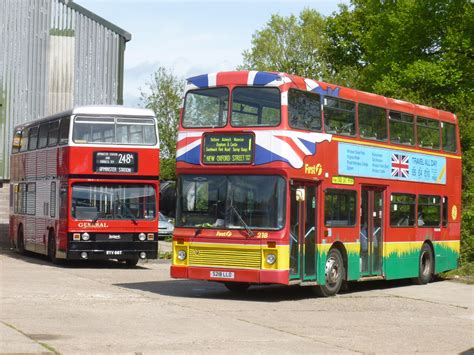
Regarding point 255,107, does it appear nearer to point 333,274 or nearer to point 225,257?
point 225,257

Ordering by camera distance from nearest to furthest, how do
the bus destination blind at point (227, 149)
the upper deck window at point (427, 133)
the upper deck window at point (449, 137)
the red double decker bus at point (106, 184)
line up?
1. the bus destination blind at point (227, 149)
2. the upper deck window at point (427, 133)
3. the upper deck window at point (449, 137)
4. the red double decker bus at point (106, 184)

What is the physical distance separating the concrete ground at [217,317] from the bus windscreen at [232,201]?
142cm

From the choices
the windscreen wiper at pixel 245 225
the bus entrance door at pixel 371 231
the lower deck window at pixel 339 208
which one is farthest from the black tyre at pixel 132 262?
the windscreen wiper at pixel 245 225

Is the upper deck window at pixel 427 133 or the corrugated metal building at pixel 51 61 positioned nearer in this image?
the upper deck window at pixel 427 133

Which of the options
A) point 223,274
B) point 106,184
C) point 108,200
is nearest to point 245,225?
point 223,274

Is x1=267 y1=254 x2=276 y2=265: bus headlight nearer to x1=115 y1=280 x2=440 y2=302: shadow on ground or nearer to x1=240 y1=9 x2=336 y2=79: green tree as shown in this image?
x1=115 y1=280 x2=440 y2=302: shadow on ground

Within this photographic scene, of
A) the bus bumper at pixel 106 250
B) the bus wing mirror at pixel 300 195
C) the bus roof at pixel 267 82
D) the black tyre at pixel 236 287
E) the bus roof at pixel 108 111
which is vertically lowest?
the black tyre at pixel 236 287

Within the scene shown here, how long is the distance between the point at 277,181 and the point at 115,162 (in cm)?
951

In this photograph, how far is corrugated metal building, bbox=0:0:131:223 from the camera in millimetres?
45031

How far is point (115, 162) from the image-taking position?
27.5 meters

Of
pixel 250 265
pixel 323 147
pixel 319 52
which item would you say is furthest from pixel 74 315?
pixel 319 52

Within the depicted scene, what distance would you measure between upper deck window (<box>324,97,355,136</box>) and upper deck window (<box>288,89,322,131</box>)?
33cm

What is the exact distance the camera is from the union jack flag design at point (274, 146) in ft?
61.3

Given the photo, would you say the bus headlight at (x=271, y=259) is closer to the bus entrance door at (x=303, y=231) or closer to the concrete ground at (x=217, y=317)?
the bus entrance door at (x=303, y=231)
